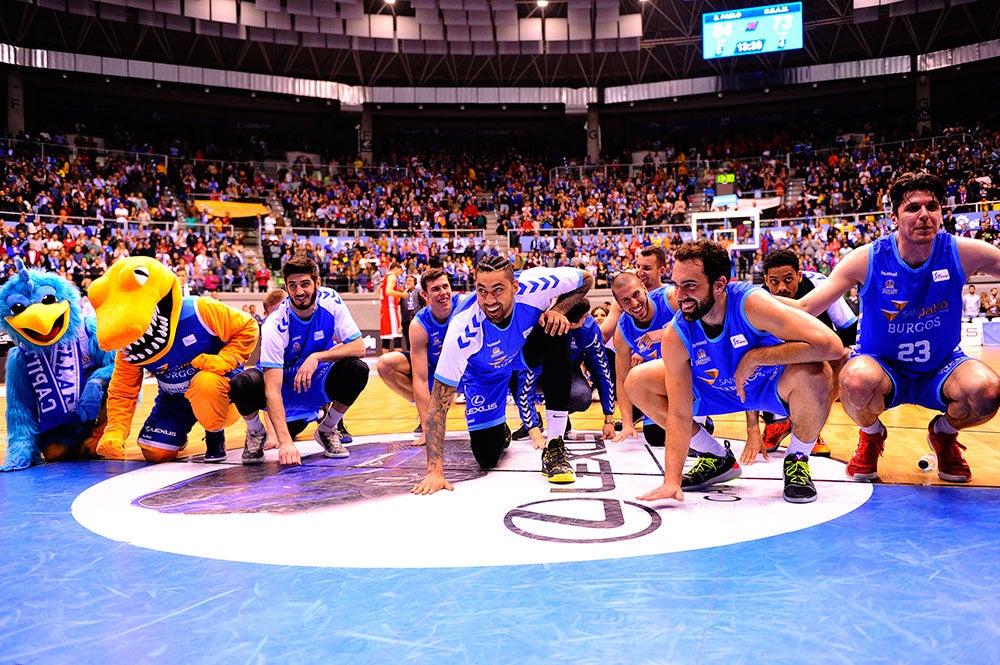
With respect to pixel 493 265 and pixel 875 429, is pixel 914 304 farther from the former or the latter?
pixel 493 265

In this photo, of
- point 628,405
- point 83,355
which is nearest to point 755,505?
point 628,405

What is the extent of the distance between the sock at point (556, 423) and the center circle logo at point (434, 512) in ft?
0.74

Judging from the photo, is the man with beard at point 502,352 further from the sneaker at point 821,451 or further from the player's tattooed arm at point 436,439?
the sneaker at point 821,451

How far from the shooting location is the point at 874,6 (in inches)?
872

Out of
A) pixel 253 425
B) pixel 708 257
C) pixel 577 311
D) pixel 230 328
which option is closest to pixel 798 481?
pixel 708 257

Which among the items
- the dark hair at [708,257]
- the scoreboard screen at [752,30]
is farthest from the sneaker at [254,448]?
the scoreboard screen at [752,30]

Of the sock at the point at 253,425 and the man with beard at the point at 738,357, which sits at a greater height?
the man with beard at the point at 738,357

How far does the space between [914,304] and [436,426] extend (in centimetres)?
236

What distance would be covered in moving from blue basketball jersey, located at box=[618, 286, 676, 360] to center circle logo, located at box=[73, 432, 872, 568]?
82cm

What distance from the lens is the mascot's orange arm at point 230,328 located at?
4504 millimetres

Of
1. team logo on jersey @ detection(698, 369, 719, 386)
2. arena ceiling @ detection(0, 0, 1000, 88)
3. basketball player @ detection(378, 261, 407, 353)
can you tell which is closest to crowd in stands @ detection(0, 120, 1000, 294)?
arena ceiling @ detection(0, 0, 1000, 88)

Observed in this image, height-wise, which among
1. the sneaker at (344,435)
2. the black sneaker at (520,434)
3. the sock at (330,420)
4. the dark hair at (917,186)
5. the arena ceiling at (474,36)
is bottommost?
the black sneaker at (520,434)

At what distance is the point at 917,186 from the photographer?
330 centimetres

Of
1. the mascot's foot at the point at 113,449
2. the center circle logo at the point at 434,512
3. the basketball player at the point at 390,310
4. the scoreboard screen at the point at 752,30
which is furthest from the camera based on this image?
the scoreboard screen at the point at 752,30
